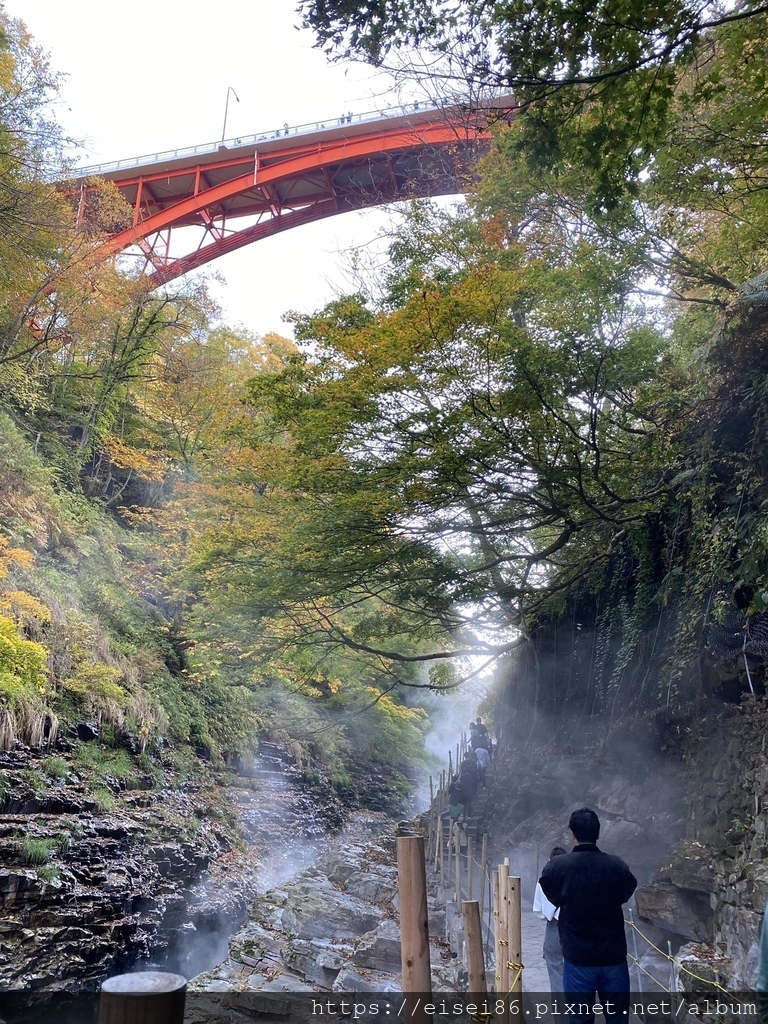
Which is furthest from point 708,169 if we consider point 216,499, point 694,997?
point 216,499

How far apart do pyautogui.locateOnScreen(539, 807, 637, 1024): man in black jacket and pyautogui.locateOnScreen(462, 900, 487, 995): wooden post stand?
0.46 metres

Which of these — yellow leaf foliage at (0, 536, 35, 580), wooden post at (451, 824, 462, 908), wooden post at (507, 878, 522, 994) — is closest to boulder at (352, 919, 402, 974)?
wooden post at (451, 824, 462, 908)

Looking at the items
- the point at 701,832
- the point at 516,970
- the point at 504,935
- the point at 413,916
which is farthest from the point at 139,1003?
the point at 701,832

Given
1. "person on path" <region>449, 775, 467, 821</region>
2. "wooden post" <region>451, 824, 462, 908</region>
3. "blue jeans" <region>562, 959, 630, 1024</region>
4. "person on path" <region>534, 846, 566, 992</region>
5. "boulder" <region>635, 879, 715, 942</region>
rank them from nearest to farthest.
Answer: "blue jeans" <region>562, 959, 630, 1024</region>
"person on path" <region>534, 846, 566, 992</region>
"boulder" <region>635, 879, 715, 942</region>
"wooden post" <region>451, 824, 462, 908</region>
"person on path" <region>449, 775, 467, 821</region>

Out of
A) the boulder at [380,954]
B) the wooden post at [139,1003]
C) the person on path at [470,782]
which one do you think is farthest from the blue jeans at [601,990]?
the person on path at [470,782]

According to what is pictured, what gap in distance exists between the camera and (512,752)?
1438cm

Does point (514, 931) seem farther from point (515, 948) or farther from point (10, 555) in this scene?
point (10, 555)

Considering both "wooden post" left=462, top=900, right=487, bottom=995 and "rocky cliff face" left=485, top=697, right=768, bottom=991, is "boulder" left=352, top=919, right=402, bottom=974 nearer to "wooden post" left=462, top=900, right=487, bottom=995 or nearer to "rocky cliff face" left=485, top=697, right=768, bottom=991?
"rocky cliff face" left=485, top=697, right=768, bottom=991

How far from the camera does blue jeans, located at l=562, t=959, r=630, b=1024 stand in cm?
352

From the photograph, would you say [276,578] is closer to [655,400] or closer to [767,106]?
[655,400]

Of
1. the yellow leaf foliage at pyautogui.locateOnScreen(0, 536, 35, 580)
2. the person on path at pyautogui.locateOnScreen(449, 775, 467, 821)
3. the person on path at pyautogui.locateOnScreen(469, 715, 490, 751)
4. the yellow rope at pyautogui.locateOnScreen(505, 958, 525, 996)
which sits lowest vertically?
the yellow rope at pyautogui.locateOnScreen(505, 958, 525, 996)

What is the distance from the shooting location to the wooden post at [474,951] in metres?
3.74

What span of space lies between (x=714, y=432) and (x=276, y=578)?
217 inches

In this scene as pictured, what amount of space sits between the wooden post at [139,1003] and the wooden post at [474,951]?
2.74 meters
